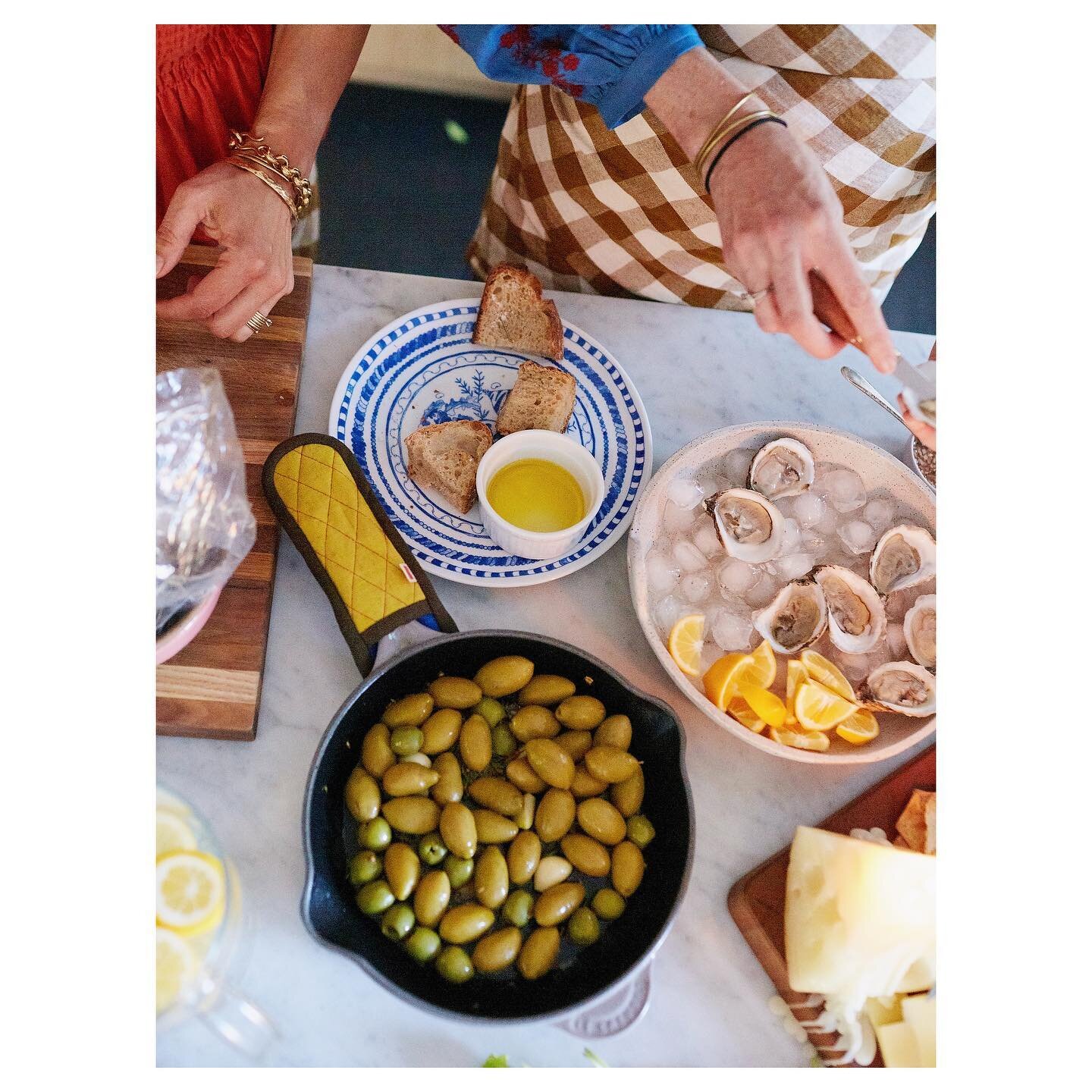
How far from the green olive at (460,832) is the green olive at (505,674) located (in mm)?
130

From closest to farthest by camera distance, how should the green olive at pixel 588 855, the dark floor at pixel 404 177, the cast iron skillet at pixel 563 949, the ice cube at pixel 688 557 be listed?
1. the cast iron skillet at pixel 563 949
2. the green olive at pixel 588 855
3. the ice cube at pixel 688 557
4. the dark floor at pixel 404 177

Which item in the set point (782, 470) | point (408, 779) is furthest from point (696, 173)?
point (408, 779)

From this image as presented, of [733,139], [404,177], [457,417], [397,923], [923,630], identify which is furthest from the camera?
[404,177]

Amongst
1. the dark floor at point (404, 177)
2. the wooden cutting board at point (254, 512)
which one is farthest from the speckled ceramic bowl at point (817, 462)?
the dark floor at point (404, 177)

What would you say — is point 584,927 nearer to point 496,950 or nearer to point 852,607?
point 496,950

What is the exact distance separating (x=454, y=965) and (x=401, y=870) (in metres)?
0.11

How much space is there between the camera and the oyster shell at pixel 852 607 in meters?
1.08

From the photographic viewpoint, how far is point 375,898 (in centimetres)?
87

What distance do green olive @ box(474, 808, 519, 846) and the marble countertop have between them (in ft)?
0.59

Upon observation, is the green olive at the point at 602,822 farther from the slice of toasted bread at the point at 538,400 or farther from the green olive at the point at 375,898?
the slice of toasted bread at the point at 538,400

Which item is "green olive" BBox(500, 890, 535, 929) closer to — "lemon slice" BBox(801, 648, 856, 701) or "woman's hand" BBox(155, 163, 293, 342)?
"lemon slice" BBox(801, 648, 856, 701)

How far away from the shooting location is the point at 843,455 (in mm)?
1151

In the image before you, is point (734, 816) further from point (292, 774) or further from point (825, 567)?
point (292, 774)
